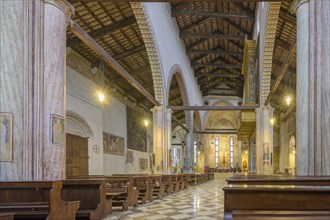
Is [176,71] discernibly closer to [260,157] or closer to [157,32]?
[157,32]

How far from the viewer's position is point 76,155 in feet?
48.2

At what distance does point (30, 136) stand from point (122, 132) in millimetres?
15881

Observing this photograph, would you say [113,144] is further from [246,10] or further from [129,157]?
[246,10]

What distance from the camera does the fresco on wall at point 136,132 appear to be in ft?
72.6

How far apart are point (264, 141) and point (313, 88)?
9.93 metres

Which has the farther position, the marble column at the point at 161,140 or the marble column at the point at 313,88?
the marble column at the point at 161,140

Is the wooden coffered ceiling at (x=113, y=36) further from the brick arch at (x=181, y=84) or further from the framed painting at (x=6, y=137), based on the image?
the framed painting at (x=6, y=137)

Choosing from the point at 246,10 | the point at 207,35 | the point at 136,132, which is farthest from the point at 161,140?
the point at 207,35

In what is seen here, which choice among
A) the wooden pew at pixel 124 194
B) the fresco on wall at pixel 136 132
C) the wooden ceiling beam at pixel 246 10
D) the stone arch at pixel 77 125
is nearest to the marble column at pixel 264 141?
the wooden ceiling beam at pixel 246 10

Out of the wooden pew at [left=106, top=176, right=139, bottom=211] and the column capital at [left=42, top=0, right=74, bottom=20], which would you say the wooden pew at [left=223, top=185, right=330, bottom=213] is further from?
the wooden pew at [left=106, top=176, right=139, bottom=211]

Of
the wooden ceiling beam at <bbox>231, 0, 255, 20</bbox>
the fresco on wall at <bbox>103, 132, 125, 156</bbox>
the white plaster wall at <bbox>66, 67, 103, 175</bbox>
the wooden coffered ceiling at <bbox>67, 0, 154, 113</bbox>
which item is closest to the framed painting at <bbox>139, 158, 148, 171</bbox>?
the fresco on wall at <bbox>103, 132, 125, 156</bbox>

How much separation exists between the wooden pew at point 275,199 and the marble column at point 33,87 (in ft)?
10.0

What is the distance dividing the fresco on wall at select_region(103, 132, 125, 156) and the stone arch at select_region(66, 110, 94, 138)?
2.10m

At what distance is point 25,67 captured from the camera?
5.12m
